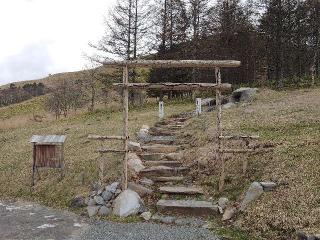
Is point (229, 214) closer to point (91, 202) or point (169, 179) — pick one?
point (169, 179)

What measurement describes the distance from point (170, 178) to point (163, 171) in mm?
555

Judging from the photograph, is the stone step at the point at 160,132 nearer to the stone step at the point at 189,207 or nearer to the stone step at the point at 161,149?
Result: the stone step at the point at 161,149

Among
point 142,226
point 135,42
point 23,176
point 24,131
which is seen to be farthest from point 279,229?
point 135,42

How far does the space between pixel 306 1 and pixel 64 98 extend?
2552 centimetres

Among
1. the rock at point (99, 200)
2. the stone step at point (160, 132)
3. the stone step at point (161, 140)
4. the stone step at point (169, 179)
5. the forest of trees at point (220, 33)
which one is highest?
the forest of trees at point (220, 33)

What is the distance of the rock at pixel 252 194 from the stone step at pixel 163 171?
372 centimetres

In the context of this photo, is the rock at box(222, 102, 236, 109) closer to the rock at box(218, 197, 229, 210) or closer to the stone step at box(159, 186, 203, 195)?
the stone step at box(159, 186, 203, 195)

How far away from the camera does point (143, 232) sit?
1077cm

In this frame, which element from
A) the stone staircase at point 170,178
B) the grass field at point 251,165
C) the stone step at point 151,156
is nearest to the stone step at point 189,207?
the stone staircase at point 170,178

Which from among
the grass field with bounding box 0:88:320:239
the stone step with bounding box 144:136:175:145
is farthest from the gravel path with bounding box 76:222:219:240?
the stone step with bounding box 144:136:175:145

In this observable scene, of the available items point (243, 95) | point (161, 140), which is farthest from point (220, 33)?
point (161, 140)

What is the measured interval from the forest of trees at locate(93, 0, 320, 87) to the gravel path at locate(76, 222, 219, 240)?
81.9 feet

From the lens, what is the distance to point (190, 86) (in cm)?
1419

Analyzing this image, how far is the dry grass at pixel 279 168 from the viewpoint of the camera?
32.8ft
